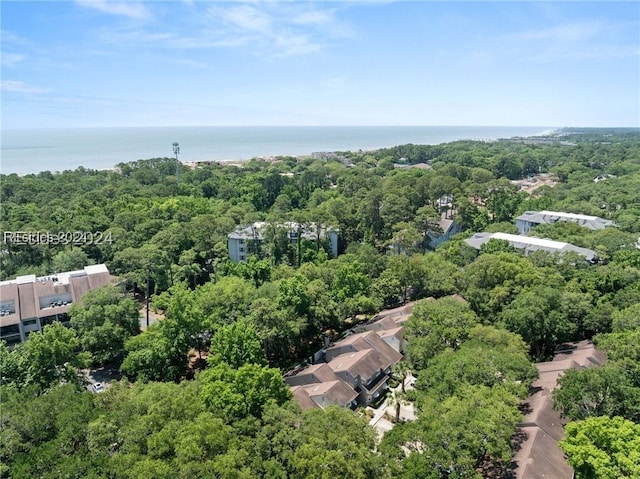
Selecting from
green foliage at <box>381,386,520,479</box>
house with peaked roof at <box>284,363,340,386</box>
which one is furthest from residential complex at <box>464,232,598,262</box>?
green foliage at <box>381,386,520,479</box>

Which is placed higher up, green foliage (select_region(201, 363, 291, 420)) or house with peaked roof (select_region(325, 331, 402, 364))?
green foliage (select_region(201, 363, 291, 420))

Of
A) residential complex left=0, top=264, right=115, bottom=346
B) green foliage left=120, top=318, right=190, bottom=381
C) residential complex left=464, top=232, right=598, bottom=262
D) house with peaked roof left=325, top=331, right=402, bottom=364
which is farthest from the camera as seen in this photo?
residential complex left=464, top=232, right=598, bottom=262

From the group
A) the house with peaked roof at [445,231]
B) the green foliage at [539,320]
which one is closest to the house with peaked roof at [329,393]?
the green foliage at [539,320]

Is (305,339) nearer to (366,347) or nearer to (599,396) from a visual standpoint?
A: (366,347)

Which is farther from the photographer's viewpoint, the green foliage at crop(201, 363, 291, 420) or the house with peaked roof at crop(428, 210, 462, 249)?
the house with peaked roof at crop(428, 210, 462, 249)

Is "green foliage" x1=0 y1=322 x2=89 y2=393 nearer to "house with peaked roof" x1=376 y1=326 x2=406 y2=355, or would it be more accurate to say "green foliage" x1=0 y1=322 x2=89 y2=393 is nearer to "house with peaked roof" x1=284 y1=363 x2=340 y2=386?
"house with peaked roof" x1=284 y1=363 x2=340 y2=386

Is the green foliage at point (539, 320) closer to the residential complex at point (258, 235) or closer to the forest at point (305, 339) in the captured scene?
the forest at point (305, 339)

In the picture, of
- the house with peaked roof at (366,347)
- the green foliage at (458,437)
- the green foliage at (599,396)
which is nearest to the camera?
the green foliage at (458,437)
